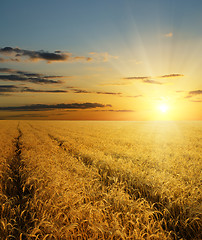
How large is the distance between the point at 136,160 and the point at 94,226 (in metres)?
6.76

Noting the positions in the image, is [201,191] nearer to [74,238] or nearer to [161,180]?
[161,180]

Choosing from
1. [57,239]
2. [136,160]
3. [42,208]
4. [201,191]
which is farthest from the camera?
[136,160]

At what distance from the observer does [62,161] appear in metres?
9.23

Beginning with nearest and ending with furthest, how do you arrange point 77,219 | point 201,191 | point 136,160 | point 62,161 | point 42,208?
point 77,219
point 42,208
point 201,191
point 62,161
point 136,160

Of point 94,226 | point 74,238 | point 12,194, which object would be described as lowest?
point 12,194

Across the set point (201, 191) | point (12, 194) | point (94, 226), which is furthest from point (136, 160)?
point (94, 226)

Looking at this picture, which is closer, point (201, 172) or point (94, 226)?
point (94, 226)

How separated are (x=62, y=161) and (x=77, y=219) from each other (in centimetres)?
530

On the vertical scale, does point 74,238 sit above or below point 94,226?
below

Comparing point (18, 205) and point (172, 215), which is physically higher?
point (18, 205)

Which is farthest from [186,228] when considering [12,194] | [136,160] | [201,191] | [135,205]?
[136,160]

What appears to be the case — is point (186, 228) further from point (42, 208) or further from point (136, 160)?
point (136, 160)

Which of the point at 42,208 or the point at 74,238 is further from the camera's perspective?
the point at 42,208

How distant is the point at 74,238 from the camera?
3.55 m
